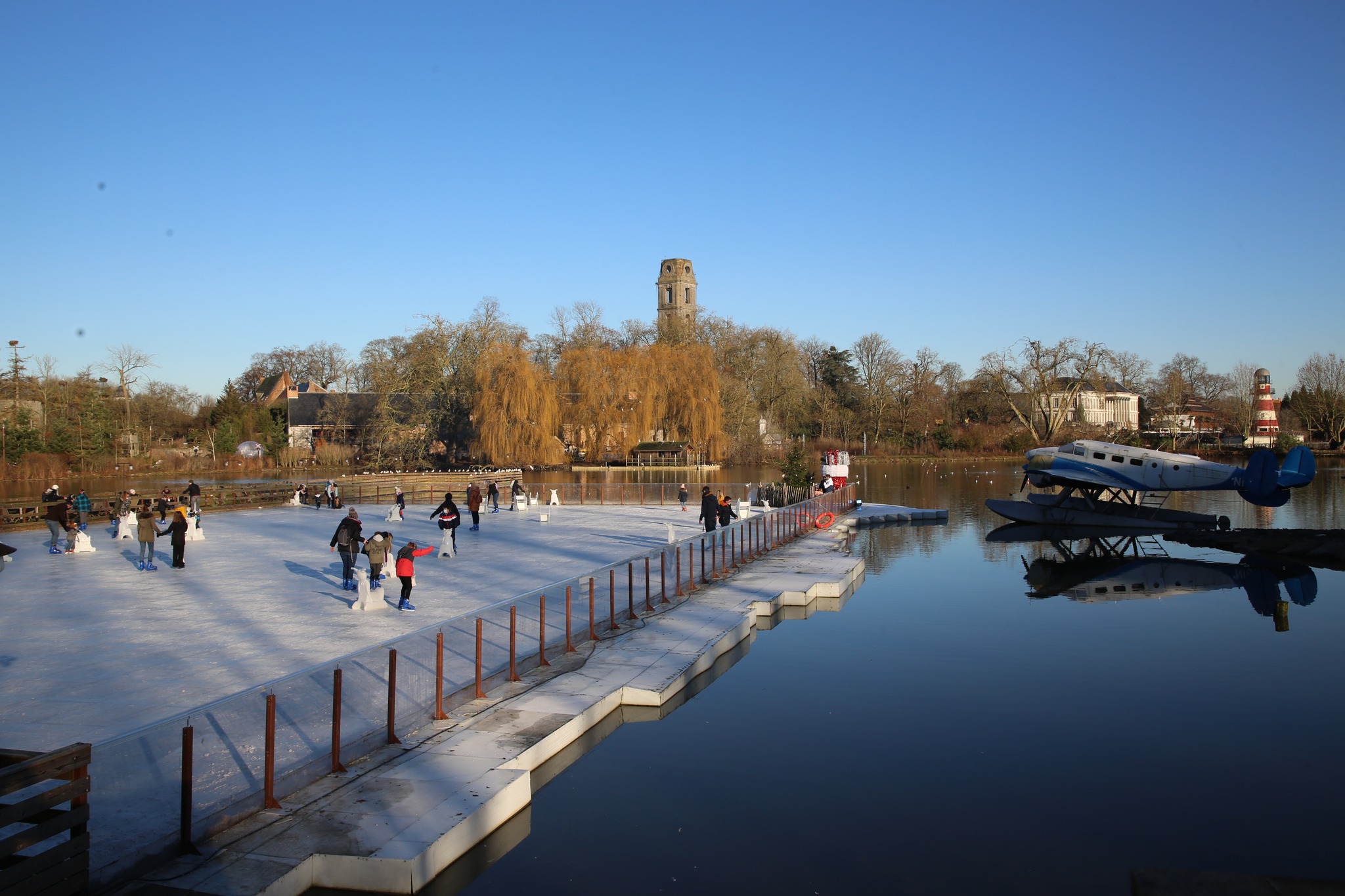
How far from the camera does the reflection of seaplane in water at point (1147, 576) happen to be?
21344 millimetres

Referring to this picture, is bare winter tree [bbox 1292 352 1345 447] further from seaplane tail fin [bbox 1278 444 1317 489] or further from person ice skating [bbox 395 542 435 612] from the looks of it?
person ice skating [bbox 395 542 435 612]

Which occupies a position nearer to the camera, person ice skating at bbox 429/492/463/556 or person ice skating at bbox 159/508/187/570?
person ice skating at bbox 159/508/187/570

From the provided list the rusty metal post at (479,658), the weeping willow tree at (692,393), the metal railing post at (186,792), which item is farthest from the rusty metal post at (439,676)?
the weeping willow tree at (692,393)

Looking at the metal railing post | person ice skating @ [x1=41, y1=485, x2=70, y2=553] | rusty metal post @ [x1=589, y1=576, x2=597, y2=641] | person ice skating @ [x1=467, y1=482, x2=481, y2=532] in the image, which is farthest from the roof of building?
the metal railing post

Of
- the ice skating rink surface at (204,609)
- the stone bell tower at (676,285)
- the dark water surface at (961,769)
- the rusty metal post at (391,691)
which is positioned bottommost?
the dark water surface at (961,769)

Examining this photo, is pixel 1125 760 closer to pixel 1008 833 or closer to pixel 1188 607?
pixel 1008 833

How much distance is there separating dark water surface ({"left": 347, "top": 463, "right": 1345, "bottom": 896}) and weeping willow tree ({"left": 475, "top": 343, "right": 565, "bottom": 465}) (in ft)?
168

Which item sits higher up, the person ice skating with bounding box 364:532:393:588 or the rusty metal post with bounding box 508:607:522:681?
the person ice skating with bounding box 364:532:393:588

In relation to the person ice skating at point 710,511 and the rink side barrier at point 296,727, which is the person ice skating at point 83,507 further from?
the rink side barrier at point 296,727

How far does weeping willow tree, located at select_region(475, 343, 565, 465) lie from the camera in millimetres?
66312

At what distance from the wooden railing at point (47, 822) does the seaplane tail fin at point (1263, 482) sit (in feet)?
116

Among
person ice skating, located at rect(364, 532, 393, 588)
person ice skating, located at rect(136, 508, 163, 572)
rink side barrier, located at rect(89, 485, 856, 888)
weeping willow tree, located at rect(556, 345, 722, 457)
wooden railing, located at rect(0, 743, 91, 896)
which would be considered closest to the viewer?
wooden railing, located at rect(0, 743, 91, 896)

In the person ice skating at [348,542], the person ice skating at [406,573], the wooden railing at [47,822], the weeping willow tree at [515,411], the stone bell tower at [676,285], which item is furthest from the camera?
the stone bell tower at [676,285]

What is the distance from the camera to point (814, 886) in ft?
22.9
